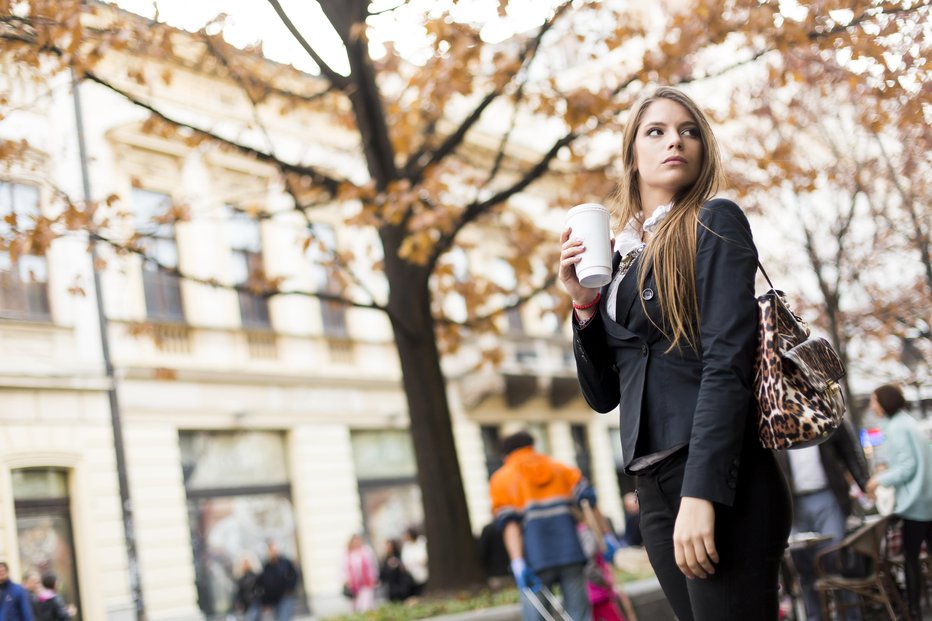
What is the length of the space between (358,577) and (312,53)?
37.5 ft

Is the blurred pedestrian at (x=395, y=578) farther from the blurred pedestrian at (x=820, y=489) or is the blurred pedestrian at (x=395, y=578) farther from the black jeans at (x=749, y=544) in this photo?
the black jeans at (x=749, y=544)

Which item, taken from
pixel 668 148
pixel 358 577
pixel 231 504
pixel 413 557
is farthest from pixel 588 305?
pixel 231 504

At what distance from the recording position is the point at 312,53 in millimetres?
10922

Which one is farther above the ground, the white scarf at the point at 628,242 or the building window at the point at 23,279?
the building window at the point at 23,279

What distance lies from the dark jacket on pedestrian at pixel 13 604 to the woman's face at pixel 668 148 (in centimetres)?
1224

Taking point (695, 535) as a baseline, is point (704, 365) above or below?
above

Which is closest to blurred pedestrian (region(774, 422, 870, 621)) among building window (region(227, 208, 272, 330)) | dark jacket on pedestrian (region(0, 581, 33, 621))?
dark jacket on pedestrian (region(0, 581, 33, 621))

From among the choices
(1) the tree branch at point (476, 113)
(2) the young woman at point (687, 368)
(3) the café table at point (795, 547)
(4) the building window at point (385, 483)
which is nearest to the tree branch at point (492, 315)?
(1) the tree branch at point (476, 113)

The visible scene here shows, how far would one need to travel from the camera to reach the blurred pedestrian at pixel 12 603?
13188 millimetres

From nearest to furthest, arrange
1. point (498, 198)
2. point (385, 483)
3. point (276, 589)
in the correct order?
point (498, 198) → point (276, 589) → point (385, 483)

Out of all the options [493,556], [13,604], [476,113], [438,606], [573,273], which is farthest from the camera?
[13,604]

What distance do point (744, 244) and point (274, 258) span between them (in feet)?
70.9

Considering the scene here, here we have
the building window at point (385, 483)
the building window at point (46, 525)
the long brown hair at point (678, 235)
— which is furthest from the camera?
the building window at point (385, 483)

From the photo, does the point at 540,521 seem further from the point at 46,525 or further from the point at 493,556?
the point at 46,525
